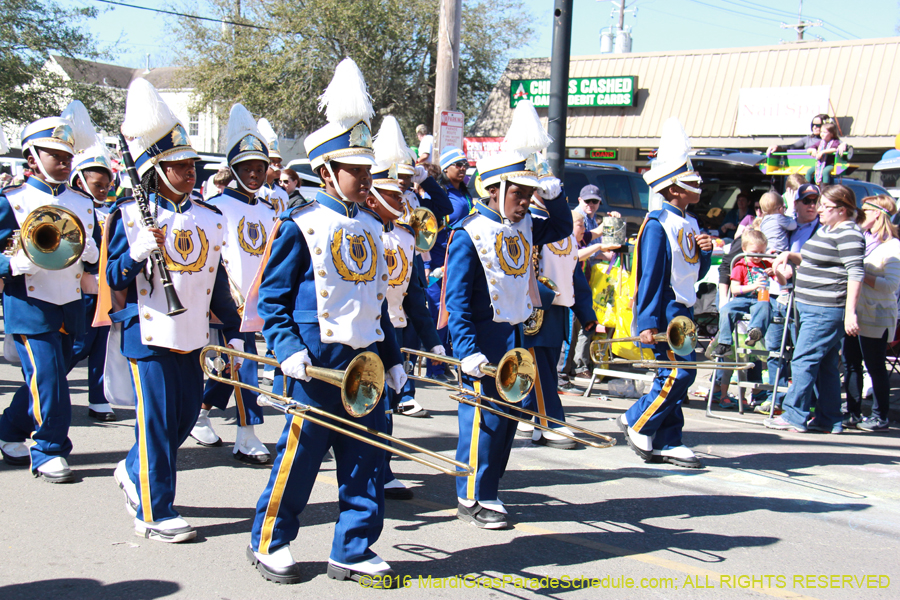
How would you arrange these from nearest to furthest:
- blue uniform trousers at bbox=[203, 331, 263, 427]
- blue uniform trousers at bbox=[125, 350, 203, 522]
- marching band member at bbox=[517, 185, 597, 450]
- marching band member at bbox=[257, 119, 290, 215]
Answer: blue uniform trousers at bbox=[125, 350, 203, 522] < blue uniform trousers at bbox=[203, 331, 263, 427] < marching band member at bbox=[517, 185, 597, 450] < marching band member at bbox=[257, 119, 290, 215]

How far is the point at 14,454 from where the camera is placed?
5527 millimetres

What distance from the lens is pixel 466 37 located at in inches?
1228

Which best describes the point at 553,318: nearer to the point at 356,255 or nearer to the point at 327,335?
the point at 356,255

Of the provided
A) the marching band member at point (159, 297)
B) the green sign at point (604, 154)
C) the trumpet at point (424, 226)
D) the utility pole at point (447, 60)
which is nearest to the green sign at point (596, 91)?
the green sign at point (604, 154)

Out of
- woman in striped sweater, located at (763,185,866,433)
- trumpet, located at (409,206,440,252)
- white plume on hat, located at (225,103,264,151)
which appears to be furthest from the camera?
trumpet, located at (409,206,440,252)

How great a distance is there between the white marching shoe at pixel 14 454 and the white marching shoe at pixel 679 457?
4.32m

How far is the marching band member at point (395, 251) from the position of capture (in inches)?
185

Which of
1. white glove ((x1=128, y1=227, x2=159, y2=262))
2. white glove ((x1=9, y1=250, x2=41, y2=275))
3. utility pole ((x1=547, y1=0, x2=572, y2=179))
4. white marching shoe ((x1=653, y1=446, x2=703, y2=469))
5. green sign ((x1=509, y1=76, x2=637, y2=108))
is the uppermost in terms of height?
green sign ((x1=509, y1=76, x2=637, y2=108))

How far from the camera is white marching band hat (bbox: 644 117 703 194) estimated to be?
602 centimetres

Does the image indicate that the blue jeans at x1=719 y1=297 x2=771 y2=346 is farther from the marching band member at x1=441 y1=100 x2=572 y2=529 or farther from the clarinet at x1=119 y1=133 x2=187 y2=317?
the clarinet at x1=119 y1=133 x2=187 y2=317

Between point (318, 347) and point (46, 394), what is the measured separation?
2.36 metres

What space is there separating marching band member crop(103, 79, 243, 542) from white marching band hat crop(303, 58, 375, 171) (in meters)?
0.96

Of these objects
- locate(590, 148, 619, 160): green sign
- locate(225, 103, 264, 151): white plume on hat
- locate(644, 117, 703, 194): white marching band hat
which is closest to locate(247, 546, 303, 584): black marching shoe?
locate(225, 103, 264, 151): white plume on hat

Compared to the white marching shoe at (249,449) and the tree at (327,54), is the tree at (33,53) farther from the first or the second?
the white marching shoe at (249,449)
